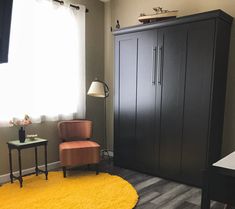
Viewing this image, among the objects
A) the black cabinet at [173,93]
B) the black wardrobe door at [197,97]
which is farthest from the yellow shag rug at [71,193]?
the black wardrobe door at [197,97]

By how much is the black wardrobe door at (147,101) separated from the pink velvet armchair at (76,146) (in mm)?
650

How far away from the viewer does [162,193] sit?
112 inches

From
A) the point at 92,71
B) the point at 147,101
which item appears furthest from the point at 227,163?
the point at 92,71

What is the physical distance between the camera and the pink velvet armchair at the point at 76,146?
322 cm

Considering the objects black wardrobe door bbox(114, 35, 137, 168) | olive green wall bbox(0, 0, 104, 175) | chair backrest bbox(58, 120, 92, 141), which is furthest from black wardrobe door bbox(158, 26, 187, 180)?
olive green wall bbox(0, 0, 104, 175)

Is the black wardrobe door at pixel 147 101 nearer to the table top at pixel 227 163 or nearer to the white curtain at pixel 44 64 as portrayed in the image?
the white curtain at pixel 44 64

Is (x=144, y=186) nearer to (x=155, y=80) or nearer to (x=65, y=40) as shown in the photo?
(x=155, y=80)

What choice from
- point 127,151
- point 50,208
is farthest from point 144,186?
point 50,208

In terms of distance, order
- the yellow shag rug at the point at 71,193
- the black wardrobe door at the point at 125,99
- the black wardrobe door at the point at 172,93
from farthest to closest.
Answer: the black wardrobe door at the point at 125,99 → the black wardrobe door at the point at 172,93 → the yellow shag rug at the point at 71,193

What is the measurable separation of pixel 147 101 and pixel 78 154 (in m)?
1.18

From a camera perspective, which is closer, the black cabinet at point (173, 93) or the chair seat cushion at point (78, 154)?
the black cabinet at point (173, 93)

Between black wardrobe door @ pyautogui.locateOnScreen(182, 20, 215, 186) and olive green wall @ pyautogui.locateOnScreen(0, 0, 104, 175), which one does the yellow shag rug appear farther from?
black wardrobe door @ pyautogui.locateOnScreen(182, 20, 215, 186)

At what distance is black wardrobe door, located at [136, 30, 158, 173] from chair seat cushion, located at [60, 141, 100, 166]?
25.7 inches

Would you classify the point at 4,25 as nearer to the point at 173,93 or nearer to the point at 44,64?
the point at 44,64
